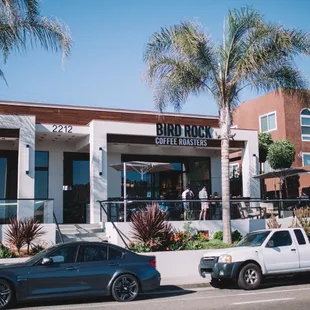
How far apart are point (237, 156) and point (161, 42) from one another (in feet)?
49.3

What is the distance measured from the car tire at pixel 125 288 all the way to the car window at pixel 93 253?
64cm

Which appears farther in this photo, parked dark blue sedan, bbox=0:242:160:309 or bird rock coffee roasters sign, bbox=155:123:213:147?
bird rock coffee roasters sign, bbox=155:123:213:147

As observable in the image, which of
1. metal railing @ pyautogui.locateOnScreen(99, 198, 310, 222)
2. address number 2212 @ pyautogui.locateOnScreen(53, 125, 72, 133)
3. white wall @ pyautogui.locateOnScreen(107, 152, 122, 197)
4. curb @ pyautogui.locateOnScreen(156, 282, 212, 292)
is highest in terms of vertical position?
address number 2212 @ pyautogui.locateOnScreen(53, 125, 72, 133)

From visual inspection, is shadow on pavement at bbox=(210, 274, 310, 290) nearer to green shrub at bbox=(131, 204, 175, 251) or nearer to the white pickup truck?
the white pickup truck

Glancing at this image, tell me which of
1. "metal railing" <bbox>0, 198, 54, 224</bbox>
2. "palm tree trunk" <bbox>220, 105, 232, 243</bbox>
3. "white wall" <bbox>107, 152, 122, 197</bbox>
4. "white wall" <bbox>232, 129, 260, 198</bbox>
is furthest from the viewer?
"white wall" <bbox>232, 129, 260, 198</bbox>

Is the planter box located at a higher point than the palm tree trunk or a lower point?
lower

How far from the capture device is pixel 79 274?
10664mm

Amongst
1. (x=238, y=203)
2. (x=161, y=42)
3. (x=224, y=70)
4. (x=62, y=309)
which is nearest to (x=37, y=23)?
(x=161, y=42)

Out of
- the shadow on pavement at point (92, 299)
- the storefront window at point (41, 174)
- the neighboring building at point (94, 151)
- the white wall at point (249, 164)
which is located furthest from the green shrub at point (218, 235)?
the storefront window at point (41, 174)

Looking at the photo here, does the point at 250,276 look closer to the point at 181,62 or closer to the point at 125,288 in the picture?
the point at 125,288

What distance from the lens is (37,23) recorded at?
15875 mm

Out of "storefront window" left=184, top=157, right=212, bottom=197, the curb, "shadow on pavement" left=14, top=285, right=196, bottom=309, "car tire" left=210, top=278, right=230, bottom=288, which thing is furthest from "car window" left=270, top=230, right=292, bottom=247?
"storefront window" left=184, top=157, right=212, bottom=197

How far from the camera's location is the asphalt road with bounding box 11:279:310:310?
32.4ft

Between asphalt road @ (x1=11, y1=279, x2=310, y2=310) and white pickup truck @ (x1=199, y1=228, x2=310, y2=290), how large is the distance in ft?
1.48
